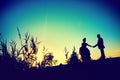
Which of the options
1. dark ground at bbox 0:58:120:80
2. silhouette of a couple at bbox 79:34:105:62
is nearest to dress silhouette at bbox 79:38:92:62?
silhouette of a couple at bbox 79:34:105:62

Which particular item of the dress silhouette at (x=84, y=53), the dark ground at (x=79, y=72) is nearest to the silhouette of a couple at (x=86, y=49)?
the dress silhouette at (x=84, y=53)

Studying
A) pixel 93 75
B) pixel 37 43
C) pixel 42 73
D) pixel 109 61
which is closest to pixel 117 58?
pixel 109 61

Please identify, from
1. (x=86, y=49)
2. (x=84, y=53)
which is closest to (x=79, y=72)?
(x=84, y=53)

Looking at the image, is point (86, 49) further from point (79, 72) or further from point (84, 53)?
point (79, 72)

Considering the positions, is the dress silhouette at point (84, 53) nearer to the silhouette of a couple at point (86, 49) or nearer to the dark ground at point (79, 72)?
the silhouette of a couple at point (86, 49)

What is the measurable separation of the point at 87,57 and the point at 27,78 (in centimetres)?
466

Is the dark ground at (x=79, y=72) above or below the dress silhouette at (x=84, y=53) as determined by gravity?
below

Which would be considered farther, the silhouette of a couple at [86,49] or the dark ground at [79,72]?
the silhouette of a couple at [86,49]

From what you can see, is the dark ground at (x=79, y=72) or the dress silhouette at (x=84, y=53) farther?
the dress silhouette at (x=84, y=53)

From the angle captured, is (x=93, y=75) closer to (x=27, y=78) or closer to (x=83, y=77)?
(x=83, y=77)

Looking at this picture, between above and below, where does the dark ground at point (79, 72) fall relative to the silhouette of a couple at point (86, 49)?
below

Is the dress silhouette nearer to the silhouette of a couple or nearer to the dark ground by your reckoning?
the silhouette of a couple

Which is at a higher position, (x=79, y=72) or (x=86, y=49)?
(x=86, y=49)

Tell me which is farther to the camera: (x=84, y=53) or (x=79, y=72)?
(x=84, y=53)
